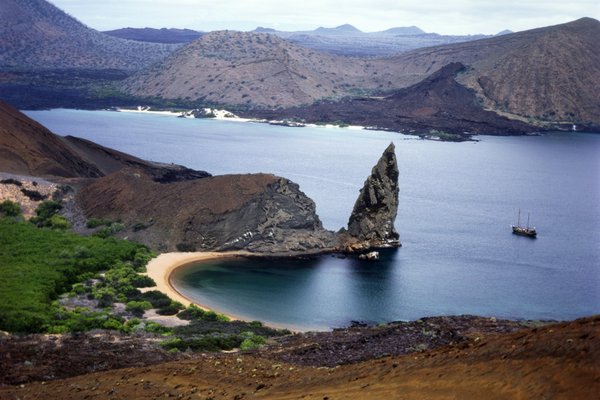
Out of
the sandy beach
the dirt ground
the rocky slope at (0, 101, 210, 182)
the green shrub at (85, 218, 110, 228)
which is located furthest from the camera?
the rocky slope at (0, 101, 210, 182)

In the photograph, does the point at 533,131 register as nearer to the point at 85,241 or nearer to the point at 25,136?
the point at 25,136

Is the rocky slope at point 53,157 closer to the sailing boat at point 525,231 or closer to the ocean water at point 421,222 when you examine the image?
the ocean water at point 421,222

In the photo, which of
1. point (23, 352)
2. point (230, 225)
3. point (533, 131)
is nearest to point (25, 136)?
point (230, 225)

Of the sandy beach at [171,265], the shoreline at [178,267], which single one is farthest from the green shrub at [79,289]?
the sandy beach at [171,265]

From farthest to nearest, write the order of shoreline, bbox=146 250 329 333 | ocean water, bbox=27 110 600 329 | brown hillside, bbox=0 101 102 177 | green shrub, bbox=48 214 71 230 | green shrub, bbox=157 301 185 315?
brown hillside, bbox=0 101 102 177, green shrub, bbox=48 214 71 230, ocean water, bbox=27 110 600 329, shoreline, bbox=146 250 329 333, green shrub, bbox=157 301 185 315

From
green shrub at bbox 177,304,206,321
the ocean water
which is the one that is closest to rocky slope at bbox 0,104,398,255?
the ocean water

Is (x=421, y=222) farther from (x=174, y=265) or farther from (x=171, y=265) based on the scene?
(x=171, y=265)

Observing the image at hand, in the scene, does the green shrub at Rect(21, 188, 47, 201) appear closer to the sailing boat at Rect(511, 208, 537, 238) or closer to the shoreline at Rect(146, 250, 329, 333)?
the shoreline at Rect(146, 250, 329, 333)
